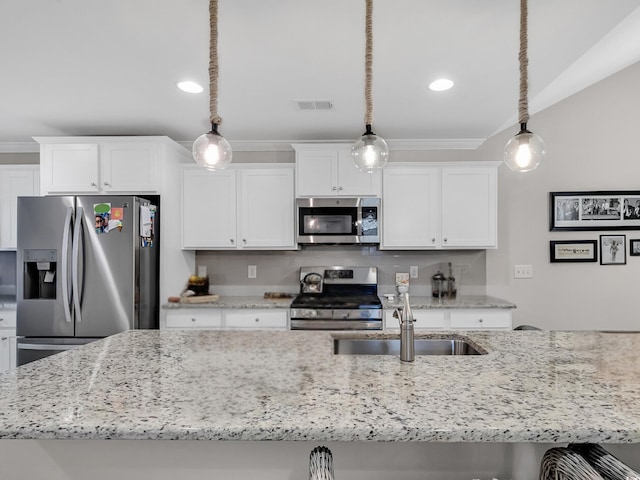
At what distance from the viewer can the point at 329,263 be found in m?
3.69

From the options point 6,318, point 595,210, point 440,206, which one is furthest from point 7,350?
point 595,210

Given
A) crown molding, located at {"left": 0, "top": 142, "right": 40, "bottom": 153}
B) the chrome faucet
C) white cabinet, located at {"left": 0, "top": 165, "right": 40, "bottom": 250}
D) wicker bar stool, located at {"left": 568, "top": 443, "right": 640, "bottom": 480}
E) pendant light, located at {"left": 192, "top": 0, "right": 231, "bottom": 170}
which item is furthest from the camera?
crown molding, located at {"left": 0, "top": 142, "right": 40, "bottom": 153}

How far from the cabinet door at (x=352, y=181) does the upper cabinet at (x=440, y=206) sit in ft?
0.30

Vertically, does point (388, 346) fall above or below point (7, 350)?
above

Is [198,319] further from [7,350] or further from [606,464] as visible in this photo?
[606,464]

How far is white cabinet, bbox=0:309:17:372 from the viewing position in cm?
310

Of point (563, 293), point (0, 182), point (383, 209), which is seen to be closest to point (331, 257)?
point (383, 209)

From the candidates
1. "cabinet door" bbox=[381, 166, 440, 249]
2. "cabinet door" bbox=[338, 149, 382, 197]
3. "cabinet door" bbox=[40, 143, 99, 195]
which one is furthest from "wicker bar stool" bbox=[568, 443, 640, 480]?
"cabinet door" bbox=[40, 143, 99, 195]

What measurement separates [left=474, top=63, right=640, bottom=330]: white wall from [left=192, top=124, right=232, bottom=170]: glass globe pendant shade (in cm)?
296

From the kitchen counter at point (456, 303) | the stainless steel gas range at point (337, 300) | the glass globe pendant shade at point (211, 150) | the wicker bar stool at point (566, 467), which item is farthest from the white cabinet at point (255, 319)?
the wicker bar stool at point (566, 467)

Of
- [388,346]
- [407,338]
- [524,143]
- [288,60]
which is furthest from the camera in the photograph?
[288,60]

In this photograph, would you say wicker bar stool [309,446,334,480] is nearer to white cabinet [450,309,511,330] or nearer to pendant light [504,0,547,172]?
pendant light [504,0,547,172]

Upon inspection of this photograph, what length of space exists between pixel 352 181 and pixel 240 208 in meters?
1.03

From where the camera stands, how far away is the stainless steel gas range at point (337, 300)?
3.03 meters
